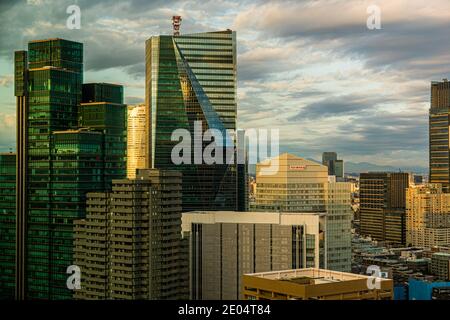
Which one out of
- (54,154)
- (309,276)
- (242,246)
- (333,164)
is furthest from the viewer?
(54,154)

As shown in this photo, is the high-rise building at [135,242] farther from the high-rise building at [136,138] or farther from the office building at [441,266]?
the office building at [441,266]

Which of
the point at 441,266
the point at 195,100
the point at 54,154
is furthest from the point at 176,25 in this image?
the point at 441,266

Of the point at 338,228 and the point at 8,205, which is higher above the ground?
the point at 8,205

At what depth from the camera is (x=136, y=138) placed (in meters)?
20.8

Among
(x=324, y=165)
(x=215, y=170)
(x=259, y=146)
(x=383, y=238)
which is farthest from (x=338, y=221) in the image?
(x=383, y=238)

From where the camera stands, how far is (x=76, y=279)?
42.3 feet

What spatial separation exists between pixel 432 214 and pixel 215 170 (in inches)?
506

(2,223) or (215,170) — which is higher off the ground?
(215,170)

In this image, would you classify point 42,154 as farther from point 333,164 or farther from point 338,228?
point 338,228

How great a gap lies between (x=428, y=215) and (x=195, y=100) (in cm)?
1305

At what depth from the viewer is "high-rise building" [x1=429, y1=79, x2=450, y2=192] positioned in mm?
28281

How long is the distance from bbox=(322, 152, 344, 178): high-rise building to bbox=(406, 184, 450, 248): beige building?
1188 cm
